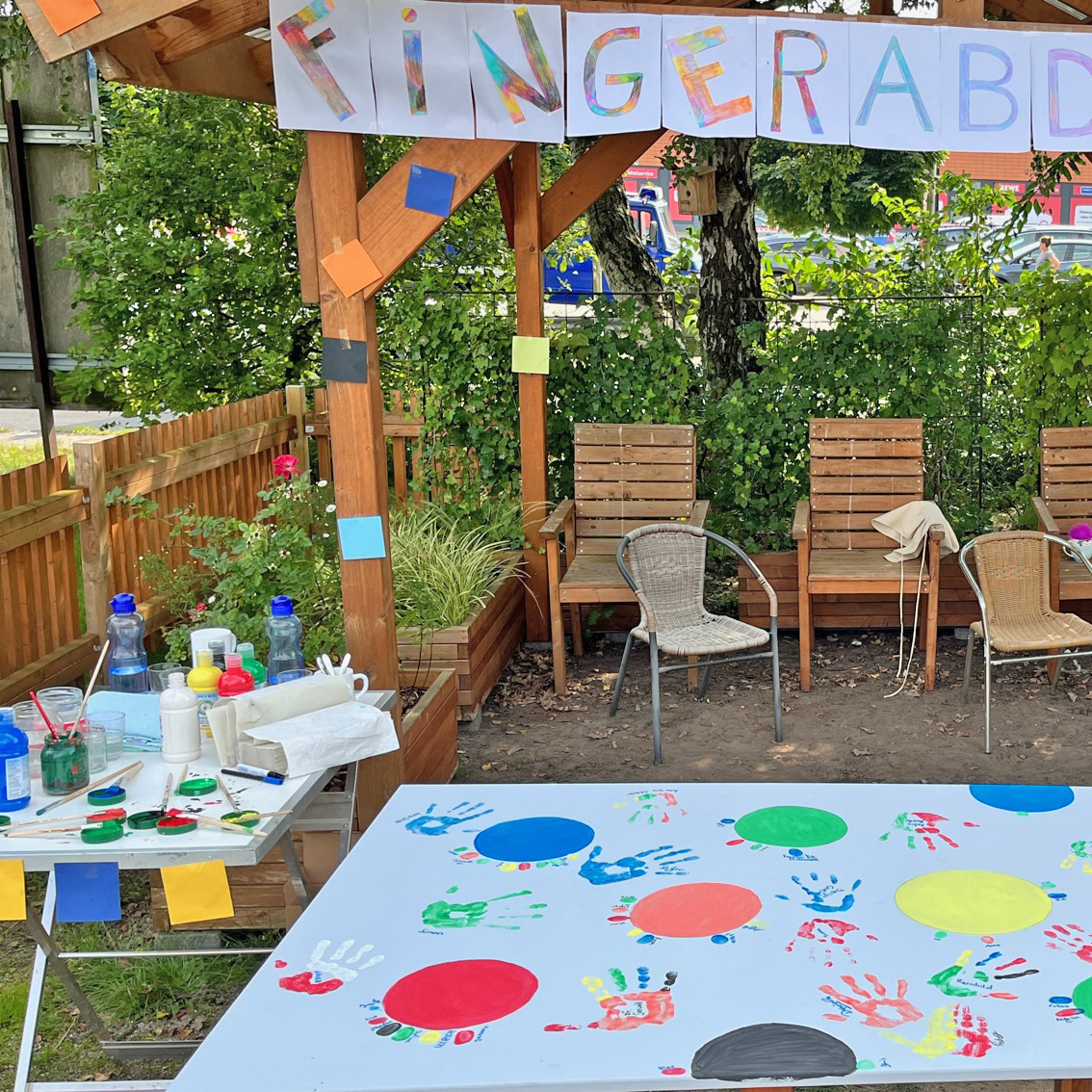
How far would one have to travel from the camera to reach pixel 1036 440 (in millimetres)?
6473

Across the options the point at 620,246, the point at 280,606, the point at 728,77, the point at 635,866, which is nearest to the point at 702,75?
the point at 728,77

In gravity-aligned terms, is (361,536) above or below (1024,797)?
above

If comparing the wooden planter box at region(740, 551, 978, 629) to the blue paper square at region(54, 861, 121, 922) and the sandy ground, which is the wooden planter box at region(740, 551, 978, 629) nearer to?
the sandy ground

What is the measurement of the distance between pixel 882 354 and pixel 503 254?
2858 millimetres

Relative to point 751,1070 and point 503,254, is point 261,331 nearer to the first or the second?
point 503,254

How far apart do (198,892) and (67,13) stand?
6.73 ft

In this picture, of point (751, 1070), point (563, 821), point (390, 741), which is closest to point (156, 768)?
point (390, 741)

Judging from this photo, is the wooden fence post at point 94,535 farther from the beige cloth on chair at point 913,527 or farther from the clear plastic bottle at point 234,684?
the beige cloth on chair at point 913,527

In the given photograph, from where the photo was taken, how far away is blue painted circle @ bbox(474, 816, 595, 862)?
248 cm

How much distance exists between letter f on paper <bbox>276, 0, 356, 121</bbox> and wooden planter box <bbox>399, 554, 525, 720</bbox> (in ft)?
7.14

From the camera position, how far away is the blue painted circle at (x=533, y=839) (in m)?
2.48

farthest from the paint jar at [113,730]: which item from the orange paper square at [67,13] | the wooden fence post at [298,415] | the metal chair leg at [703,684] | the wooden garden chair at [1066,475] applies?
the wooden garden chair at [1066,475]

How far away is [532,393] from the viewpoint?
6.08 m

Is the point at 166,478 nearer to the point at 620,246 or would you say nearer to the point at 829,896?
the point at 620,246
